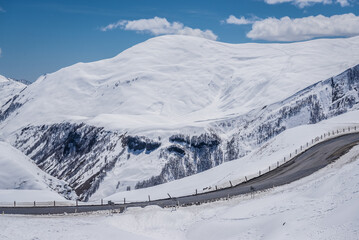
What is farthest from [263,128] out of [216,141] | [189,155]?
[189,155]

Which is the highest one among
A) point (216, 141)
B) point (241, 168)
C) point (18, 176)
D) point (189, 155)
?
point (216, 141)

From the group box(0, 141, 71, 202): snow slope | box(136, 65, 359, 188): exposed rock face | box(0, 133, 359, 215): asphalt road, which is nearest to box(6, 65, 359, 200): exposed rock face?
box(136, 65, 359, 188): exposed rock face

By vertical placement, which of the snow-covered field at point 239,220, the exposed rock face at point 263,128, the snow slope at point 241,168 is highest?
the exposed rock face at point 263,128

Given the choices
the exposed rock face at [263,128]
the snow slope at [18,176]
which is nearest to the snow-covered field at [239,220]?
the snow slope at [18,176]

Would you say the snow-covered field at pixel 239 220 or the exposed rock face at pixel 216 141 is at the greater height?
the exposed rock face at pixel 216 141

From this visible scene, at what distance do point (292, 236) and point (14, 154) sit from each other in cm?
6489

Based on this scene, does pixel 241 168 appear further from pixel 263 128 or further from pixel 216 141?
pixel 216 141

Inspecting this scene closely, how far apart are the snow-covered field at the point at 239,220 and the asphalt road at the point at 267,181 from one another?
355 centimetres

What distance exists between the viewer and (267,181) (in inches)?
1943

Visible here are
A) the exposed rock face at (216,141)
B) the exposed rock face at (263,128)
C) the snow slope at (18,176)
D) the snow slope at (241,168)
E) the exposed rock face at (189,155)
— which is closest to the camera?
the snow slope at (241,168)

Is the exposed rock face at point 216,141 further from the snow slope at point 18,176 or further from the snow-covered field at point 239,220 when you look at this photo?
the snow-covered field at point 239,220

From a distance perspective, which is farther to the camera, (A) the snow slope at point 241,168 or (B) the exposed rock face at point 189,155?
(B) the exposed rock face at point 189,155

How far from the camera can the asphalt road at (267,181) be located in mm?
44281

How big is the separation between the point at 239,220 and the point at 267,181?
15544 millimetres
